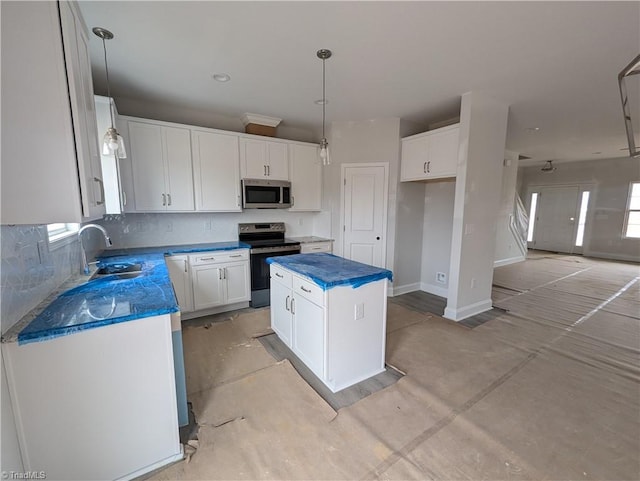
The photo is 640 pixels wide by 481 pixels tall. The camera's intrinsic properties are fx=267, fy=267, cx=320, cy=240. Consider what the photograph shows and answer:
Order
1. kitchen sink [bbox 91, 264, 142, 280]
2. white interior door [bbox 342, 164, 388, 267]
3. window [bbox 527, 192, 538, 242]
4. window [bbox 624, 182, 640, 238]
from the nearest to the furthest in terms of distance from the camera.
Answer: kitchen sink [bbox 91, 264, 142, 280]
white interior door [bbox 342, 164, 388, 267]
window [bbox 624, 182, 640, 238]
window [bbox 527, 192, 538, 242]

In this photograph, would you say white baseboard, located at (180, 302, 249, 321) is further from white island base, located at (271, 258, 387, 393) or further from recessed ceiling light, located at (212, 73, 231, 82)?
recessed ceiling light, located at (212, 73, 231, 82)

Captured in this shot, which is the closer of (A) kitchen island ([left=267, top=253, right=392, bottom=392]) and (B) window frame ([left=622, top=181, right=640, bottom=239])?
(A) kitchen island ([left=267, top=253, right=392, bottom=392])

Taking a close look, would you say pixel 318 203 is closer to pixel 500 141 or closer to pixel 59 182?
pixel 500 141

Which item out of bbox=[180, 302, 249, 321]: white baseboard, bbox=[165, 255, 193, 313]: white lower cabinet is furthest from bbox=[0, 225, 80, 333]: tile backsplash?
bbox=[180, 302, 249, 321]: white baseboard

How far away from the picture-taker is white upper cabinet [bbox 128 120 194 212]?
3.11m

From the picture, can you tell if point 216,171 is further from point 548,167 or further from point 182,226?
point 548,167

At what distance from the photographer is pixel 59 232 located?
6.43 ft

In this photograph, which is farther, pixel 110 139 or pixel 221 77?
pixel 221 77

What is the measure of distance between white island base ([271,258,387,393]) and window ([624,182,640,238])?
9002mm

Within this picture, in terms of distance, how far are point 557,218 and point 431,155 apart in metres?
7.43

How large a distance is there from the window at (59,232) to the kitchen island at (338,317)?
63.1 inches

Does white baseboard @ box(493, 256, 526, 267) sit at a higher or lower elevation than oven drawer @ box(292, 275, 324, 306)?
lower

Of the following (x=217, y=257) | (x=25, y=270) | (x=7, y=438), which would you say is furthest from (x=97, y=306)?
(x=217, y=257)

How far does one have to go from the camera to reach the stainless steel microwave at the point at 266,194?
376cm
